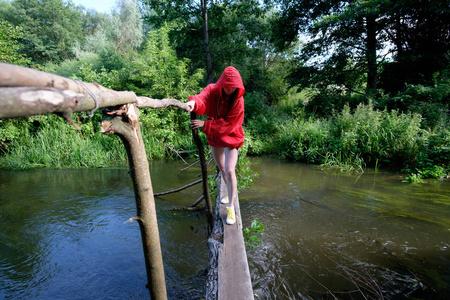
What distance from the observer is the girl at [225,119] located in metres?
2.26

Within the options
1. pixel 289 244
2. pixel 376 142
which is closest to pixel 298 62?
pixel 376 142

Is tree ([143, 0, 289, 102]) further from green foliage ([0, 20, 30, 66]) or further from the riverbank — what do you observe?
green foliage ([0, 20, 30, 66])

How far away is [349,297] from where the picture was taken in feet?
7.77

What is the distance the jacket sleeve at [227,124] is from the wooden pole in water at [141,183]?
1.13 meters

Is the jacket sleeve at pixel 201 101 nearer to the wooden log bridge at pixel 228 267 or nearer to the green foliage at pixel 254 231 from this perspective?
the wooden log bridge at pixel 228 267

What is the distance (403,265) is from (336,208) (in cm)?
172

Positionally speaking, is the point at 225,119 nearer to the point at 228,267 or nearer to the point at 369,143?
the point at 228,267

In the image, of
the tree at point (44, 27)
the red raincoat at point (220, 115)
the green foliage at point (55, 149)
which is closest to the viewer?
the red raincoat at point (220, 115)

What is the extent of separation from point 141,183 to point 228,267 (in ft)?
2.93

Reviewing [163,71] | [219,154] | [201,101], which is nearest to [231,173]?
[219,154]

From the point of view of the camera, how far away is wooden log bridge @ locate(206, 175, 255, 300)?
142 cm

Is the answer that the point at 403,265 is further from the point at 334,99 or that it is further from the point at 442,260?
the point at 334,99

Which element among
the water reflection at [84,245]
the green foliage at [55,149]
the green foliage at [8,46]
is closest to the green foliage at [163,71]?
the green foliage at [55,149]

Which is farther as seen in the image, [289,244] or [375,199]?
[375,199]
